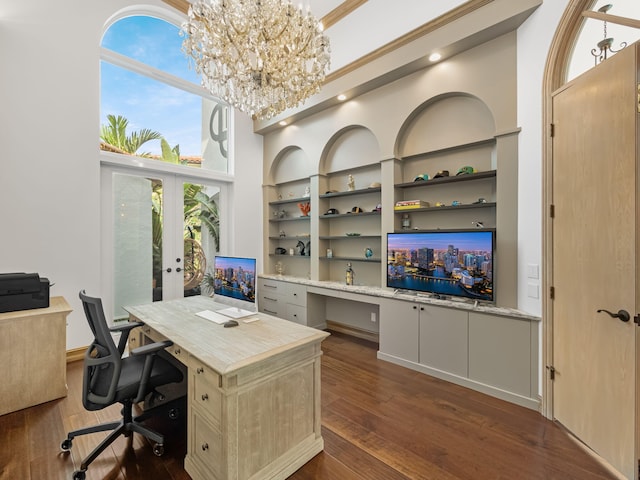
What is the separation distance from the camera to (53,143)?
3.22 meters

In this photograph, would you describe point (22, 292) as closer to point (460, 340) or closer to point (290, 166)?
point (290, 166)

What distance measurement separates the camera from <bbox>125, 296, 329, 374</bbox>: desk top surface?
1543 mm

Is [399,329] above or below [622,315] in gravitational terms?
below

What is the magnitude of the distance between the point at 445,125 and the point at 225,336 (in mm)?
3214

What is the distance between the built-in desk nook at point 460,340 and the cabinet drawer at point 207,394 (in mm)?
2273

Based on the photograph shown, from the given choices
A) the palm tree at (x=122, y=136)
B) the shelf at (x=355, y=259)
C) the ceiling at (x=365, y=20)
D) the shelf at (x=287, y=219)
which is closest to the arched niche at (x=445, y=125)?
the ceiling at (x=365, y=20)

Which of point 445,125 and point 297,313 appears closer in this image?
point 445,125

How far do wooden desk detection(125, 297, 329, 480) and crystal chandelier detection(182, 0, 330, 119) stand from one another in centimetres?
196

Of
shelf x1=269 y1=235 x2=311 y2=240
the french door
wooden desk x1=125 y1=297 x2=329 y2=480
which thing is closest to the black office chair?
wooden desk x1=125 y1=297 x2=329 y2=480

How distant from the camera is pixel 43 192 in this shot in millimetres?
3164

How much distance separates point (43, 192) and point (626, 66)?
5.11m

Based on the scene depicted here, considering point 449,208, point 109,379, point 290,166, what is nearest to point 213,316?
point 109,379

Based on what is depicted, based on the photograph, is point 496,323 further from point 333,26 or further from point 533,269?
point 333,26

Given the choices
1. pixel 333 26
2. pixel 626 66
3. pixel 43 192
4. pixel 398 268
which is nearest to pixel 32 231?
pixel 43 192
